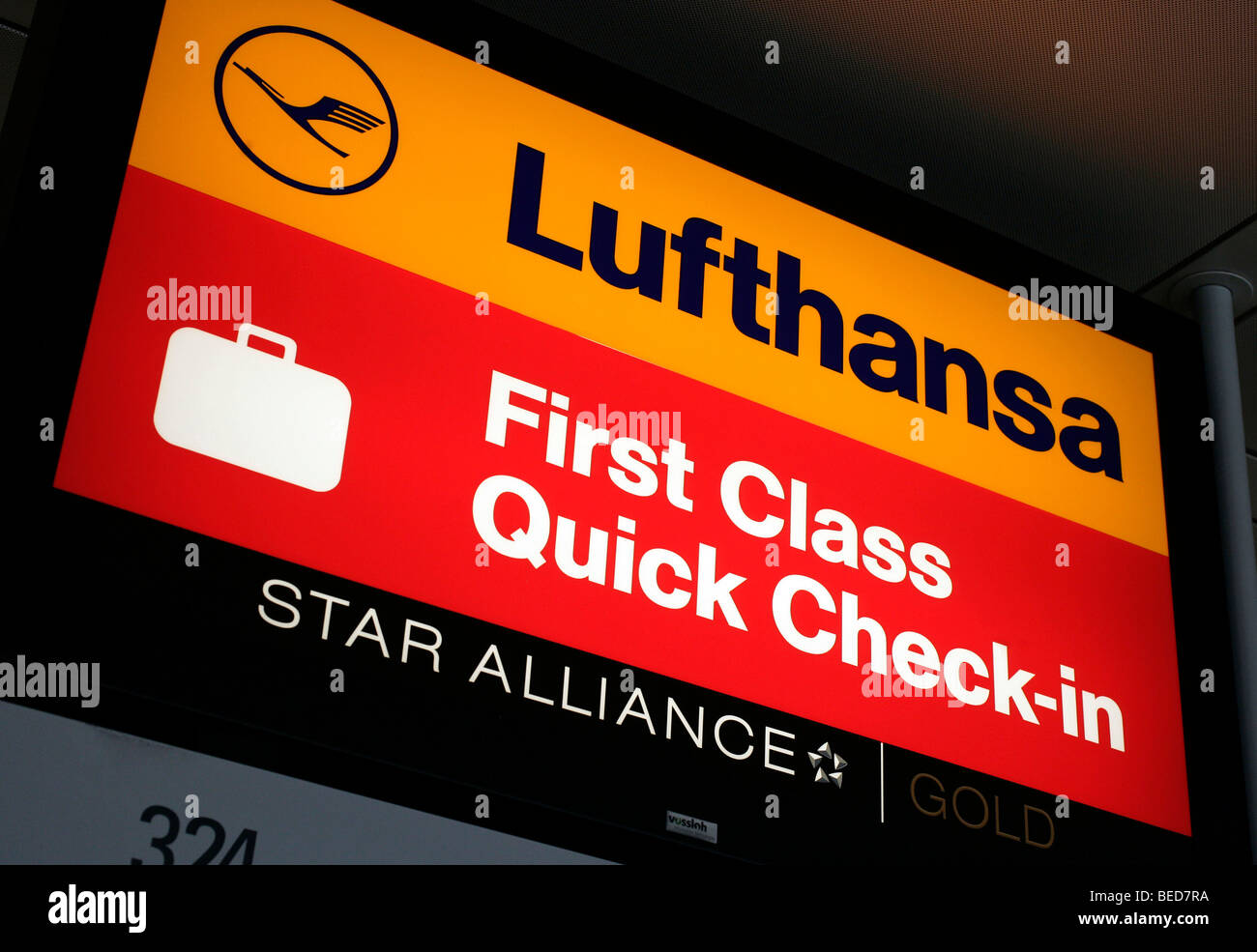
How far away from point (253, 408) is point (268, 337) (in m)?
0.10

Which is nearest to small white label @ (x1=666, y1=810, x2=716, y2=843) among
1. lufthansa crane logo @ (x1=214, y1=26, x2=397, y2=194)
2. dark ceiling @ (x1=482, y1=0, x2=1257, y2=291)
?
lufthansa crane logo @ (x1=214, y1=26, x2=397, y2=194)

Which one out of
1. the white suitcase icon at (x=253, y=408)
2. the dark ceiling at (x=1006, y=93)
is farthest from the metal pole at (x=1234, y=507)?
the white suitcase icon at (x=253, y=408)

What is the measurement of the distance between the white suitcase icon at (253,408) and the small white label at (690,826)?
0.56 m

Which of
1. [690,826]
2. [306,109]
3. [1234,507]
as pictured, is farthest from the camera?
[1234,507]

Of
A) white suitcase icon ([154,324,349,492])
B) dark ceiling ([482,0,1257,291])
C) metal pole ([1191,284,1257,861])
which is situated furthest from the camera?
A: dark ceiling ([482,0,1257,291])

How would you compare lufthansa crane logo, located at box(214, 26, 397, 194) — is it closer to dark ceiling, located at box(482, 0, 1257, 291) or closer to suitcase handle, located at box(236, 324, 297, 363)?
suitcase handle, located at box(236, 324, 297, 363)

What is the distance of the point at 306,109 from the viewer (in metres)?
2.06

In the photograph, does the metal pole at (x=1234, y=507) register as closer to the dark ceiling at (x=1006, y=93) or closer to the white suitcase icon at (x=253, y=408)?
the dark ceiling at (x=1006, y=93)

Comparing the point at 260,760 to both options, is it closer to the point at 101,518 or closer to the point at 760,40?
the point at 101,518

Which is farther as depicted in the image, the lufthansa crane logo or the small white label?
the lufthansa crane logo

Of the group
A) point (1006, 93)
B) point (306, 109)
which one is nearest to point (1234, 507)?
point (1006, 93)

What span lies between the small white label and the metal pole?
0.95m

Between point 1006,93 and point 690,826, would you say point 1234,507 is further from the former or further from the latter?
point 690,826

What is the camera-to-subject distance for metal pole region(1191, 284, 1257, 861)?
2.35m
